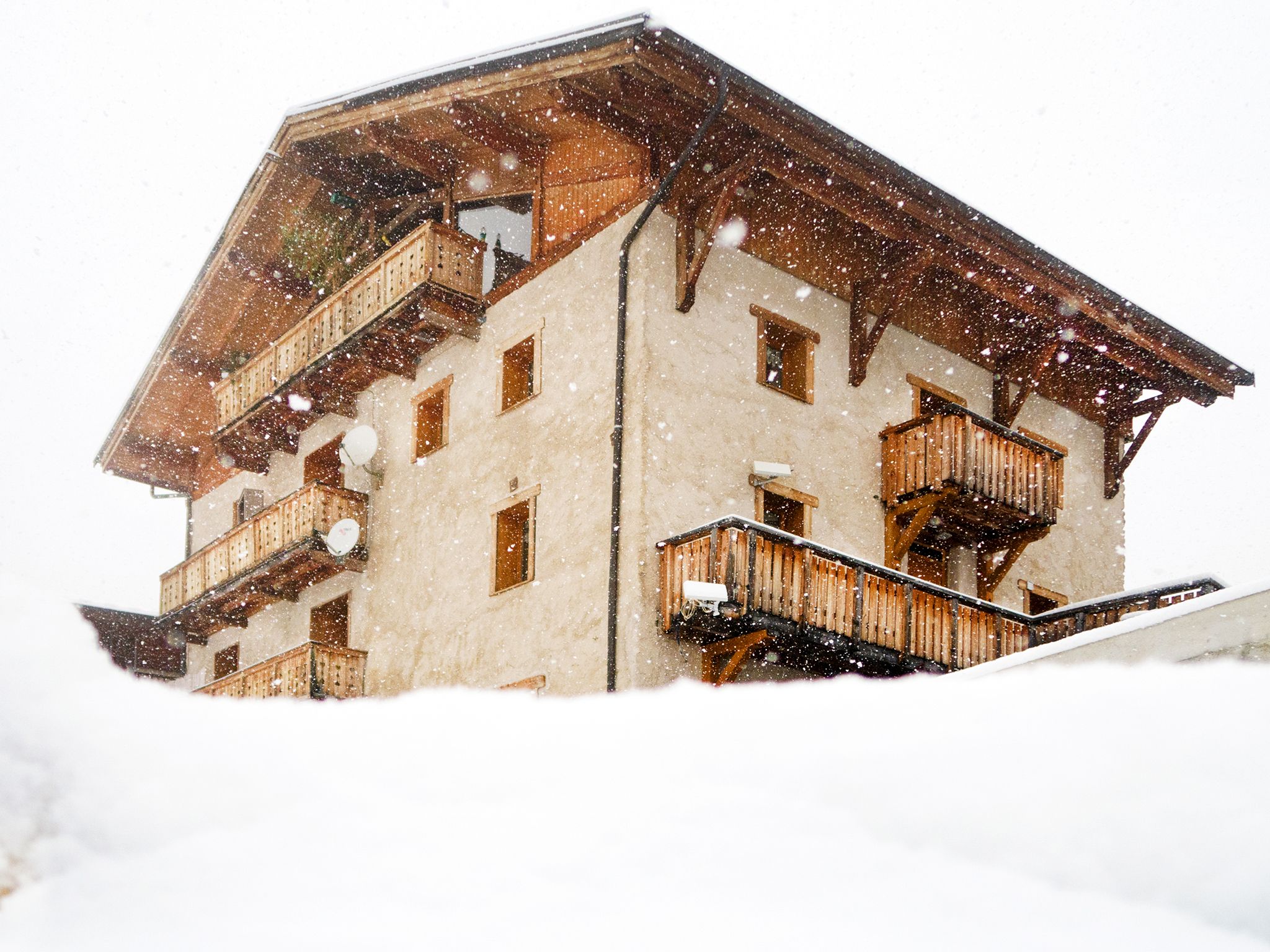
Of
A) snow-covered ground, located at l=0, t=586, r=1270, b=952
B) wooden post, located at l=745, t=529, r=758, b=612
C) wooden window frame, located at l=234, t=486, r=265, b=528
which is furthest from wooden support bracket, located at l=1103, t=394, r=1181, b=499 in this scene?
snow-covered ground, located at l=0, t=586, r=1270, b=952

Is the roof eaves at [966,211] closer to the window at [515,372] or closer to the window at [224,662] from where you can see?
the window at [515,372]

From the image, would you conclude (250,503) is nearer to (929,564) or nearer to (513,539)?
(513,539)

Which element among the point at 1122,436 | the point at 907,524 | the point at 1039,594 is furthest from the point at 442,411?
the point at 1122,436

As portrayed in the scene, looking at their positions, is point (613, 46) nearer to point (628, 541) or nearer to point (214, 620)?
point (628, 541)

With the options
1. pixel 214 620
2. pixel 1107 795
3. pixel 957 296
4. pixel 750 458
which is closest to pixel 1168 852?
pixel 1107 795

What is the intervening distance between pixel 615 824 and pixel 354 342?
1583cm

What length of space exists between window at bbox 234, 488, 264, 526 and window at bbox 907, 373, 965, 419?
465 inches

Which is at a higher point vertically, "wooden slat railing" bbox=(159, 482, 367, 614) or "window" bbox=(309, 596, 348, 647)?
"wooden slat railing" bbox=(159, 482, 367, 614)

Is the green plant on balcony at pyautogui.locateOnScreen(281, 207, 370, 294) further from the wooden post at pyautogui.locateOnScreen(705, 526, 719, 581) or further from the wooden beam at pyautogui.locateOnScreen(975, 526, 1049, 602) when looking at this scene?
the wooden beam at pyautogui.locateOnScreen(975, 526, 1049, 602)

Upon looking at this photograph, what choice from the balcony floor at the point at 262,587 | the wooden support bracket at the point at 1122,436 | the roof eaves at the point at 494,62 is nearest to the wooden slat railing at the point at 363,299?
the roof eaves at the point at 494,62

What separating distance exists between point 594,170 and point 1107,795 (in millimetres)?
13921

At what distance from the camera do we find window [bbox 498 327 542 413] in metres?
18.8

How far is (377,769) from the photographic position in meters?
5.61

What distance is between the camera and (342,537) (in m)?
20.4
